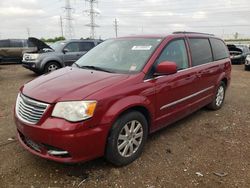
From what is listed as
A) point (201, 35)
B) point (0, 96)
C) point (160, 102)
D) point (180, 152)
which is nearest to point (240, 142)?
point (180, 152)

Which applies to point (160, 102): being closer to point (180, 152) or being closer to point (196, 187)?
point (180, 152)

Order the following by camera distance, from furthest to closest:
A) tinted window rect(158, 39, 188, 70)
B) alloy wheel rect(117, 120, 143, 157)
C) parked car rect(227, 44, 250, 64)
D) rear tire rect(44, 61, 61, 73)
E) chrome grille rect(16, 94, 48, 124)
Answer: parked car rect(227, 44, 250, 64) → rear tire rect(44, 61, 61, 73) → tinted window rect(158, 39, 188, 70) → alloy wheel rect(117, 120, 143, 157) → chrome grille rect(16, 94, 48, 124)

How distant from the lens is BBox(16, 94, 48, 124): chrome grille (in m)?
2.79

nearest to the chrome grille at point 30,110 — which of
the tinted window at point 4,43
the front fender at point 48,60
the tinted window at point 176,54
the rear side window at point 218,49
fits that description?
the tinted window at point 176,54

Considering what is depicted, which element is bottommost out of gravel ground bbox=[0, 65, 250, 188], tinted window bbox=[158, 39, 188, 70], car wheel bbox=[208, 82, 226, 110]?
gravel ground bbox=[0, 65, 250, 188]

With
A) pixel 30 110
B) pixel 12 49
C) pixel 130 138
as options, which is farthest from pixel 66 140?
pixel 12 49

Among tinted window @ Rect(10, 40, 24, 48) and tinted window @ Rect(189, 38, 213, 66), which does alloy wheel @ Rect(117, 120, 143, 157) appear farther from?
tinted window @ Rect(10, 40, 24, 48)

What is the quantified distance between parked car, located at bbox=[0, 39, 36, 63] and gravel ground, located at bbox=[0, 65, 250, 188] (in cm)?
1241

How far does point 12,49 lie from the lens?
15703mm

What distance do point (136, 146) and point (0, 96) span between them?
5.20m

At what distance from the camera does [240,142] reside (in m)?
4.03

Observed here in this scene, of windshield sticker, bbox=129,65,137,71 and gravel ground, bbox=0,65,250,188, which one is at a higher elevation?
windshield sticker, bbox=129,65,137,71

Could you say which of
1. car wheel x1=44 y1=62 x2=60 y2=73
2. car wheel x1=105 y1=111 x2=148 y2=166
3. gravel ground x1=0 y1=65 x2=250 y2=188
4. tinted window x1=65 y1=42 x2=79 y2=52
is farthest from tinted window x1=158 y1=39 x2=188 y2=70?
tinted window x1=65 y1=42 x2=79 y2=52

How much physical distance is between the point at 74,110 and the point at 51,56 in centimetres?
812
